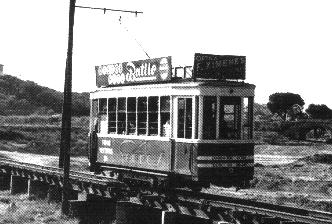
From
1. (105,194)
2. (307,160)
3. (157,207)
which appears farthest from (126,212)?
(307,160)

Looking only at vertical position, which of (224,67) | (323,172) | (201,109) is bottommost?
(323,172)

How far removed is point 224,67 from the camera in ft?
55.9

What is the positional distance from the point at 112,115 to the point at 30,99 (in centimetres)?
9412

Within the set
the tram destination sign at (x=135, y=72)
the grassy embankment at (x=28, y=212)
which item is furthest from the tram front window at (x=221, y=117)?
the grassy embankment at (x=28, y=212)

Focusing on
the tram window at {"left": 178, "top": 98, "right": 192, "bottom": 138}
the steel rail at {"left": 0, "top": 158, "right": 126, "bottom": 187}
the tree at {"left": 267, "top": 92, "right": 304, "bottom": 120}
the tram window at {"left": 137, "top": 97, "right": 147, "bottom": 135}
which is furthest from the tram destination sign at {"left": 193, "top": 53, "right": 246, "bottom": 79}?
the tree at {"left": 267, "top": 92, "right": 304, "bottom": 120}

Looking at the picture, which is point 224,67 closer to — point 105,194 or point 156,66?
point 156,66

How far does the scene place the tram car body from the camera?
52.3ft

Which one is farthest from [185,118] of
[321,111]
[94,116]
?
[321,111]

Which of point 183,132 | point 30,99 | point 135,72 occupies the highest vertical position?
point 30,99

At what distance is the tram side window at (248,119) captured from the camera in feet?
54.2

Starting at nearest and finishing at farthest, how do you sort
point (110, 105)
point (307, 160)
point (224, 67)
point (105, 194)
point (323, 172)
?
point (224, 67), point (105, 194), point (110, 105), point (323, 172), point (307, 160)

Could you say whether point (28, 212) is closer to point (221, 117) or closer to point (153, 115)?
point (153, 115)

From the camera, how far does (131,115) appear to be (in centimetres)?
1848

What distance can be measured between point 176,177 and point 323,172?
2681cm
